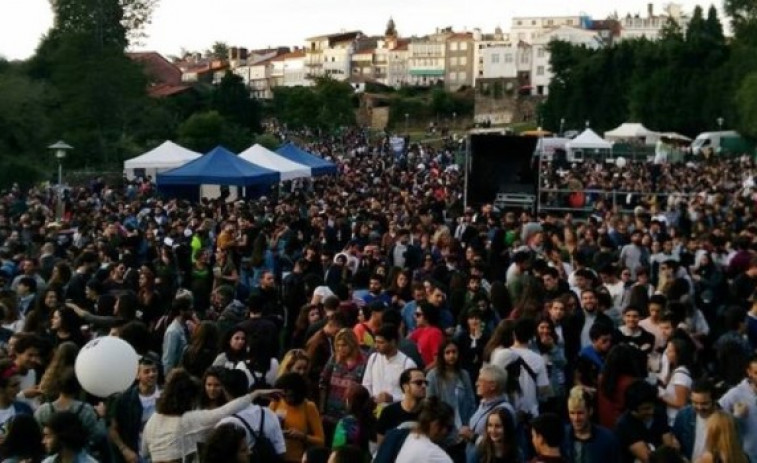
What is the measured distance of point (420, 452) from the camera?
564 centimetres

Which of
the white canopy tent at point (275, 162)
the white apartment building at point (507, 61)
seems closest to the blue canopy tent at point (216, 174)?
the white canopy tent at point (275, 162)

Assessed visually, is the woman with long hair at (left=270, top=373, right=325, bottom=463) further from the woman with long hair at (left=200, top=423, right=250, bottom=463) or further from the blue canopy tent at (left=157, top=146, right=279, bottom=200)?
the blue canopy tent at (left=157, top=146, right=279, bottom=200)

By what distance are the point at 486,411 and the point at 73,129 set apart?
46.5m

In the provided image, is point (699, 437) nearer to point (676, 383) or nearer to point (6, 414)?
point (676, 383)

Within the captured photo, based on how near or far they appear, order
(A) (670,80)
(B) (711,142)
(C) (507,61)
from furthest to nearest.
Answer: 1. (C) (507,61)
2. (A) (670,80)
3. (B) (711,142)

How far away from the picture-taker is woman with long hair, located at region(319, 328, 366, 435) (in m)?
7.41

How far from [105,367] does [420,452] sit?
187 centimetres

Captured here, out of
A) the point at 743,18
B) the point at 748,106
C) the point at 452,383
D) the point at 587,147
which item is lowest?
the point at 587,147

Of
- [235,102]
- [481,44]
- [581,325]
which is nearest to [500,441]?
[581,325]

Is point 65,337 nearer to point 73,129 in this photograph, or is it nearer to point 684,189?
point 684,189

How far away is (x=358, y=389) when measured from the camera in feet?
22.2

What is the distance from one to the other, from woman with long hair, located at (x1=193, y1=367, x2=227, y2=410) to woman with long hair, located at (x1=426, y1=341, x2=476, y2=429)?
1.28 m

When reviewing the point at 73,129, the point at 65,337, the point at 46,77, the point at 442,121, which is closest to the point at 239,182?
the point at 65,337

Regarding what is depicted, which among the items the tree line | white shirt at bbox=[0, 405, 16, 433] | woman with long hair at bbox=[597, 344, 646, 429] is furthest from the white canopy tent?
the tree line
